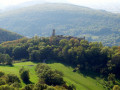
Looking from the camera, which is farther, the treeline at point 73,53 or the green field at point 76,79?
the treeline at point 73,53

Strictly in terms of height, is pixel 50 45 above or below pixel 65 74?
above

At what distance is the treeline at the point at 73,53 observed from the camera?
71.2 metres

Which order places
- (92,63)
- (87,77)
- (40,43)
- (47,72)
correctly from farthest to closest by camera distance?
(40,43) < (92,63) < (87,77) < (47,72)

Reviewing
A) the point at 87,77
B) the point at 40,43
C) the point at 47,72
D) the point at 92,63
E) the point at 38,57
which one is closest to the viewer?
the point at 47,72

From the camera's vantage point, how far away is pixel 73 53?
8025 cm

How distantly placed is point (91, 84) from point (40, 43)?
42.8 meters

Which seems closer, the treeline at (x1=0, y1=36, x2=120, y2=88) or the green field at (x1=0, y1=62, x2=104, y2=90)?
the green field at (x1=0, y1=62, x2=104, y2=90)

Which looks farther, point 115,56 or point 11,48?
point 11,48

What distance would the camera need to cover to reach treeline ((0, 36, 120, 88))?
2805 inches

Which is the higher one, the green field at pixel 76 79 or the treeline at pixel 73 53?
the treeline at pixel 73 53

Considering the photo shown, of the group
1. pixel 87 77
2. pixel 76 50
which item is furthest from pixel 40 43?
pixel 87 77

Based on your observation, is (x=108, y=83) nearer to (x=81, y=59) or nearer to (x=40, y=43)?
(x=81, y=59)

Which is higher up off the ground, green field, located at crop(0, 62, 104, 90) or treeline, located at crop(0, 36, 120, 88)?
treeline, located at crop(0, 36, 120, 88)

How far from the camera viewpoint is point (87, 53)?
7800 centimetres
